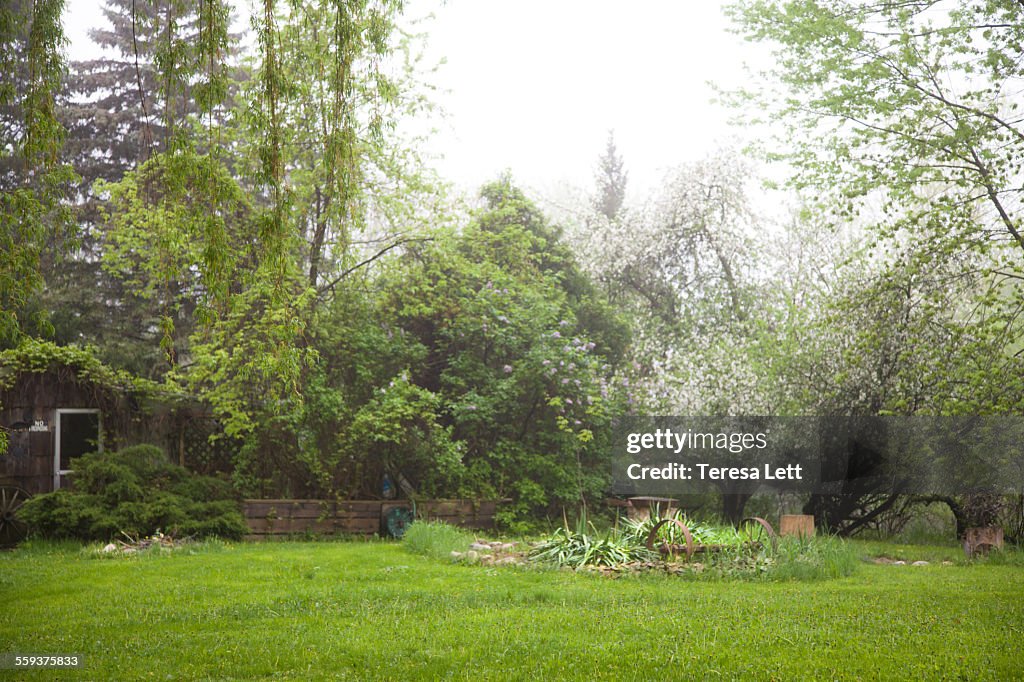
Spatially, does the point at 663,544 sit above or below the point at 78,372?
below

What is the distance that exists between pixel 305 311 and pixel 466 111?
47.6ft

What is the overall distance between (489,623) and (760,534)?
4.15 m

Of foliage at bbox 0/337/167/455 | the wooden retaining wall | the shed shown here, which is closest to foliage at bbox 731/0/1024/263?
the wooden retaining wall

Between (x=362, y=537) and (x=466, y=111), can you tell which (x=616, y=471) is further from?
(x=466, y=111)

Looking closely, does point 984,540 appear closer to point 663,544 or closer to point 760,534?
point 760,534

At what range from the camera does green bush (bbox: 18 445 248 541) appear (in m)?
10.4

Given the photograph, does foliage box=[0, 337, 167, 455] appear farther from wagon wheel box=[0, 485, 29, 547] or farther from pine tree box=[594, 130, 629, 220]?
pine tree box=[594, 130, 629, 220]

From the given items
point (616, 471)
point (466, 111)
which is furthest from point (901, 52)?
point (466, 111)

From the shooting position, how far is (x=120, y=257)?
13.1m

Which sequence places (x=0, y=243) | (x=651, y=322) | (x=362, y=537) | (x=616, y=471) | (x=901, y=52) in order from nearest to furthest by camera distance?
(x=0, y=243), (x=901, y=52), (x=362, y=537), (x=616, y=471), (x=651, y=322)

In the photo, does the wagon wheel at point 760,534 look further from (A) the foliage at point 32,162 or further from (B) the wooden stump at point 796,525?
(A) the foliage at point 32,162

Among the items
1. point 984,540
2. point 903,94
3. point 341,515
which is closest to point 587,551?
point 341,515

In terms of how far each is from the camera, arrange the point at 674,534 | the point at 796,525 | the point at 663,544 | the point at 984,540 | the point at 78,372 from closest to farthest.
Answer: the point at 663,544
the point at 674,534
the point at 796,525
the point at 984,540
the point at 78,372

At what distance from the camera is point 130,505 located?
10.4 metres
